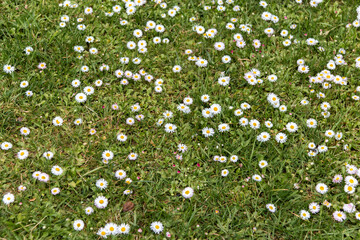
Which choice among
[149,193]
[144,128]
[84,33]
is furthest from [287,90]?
[84,33]

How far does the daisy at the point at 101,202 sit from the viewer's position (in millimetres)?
2795

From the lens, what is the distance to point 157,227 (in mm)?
2707

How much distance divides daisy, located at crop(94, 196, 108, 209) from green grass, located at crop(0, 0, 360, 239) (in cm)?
6

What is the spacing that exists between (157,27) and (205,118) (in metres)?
1.33

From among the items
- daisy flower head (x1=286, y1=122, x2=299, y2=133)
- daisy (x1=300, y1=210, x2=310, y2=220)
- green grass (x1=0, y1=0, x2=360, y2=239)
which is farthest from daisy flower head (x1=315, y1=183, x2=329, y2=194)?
daisy flower head (x1=286, y1=122, x2=299, y2=133)

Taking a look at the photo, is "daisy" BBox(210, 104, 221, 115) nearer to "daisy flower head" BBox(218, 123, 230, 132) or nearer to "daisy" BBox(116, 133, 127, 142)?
"daisy flower head" BBox(218, 123, 230, 132)

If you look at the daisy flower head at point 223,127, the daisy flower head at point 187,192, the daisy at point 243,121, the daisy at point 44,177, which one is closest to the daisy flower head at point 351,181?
the daisy at point 243,121

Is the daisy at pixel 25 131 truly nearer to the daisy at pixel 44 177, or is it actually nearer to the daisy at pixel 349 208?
the daisy at pixel 44 177

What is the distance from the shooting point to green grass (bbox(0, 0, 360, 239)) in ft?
9.07

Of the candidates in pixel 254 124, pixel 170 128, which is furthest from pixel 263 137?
pixel 170 128

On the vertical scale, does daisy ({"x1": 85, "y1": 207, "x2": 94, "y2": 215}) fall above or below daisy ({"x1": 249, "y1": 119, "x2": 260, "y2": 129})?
below

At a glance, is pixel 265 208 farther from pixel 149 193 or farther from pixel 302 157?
pixel 149 193

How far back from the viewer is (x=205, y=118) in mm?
3303

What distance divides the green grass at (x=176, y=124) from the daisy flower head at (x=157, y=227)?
4 centimetres
